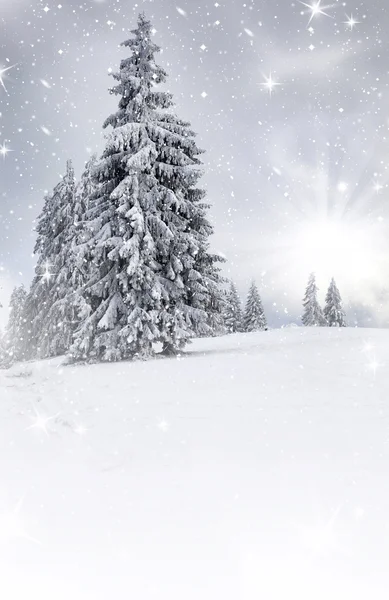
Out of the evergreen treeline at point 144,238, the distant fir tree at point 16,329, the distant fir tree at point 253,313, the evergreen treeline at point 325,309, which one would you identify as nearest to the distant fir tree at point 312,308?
the evergreen treeline at point 325,309

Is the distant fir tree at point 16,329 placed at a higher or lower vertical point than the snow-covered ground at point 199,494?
higher

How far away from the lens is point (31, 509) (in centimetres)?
414

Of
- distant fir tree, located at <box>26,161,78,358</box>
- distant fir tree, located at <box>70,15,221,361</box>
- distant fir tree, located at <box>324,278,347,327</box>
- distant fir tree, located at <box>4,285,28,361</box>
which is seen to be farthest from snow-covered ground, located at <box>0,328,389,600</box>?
distant fir tree, located at <box>324,278,347,327</box>

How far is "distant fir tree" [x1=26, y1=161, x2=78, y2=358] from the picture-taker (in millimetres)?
26125

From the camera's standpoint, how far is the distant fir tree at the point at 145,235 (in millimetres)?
13625

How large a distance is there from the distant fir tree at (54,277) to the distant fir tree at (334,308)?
42.8 metres

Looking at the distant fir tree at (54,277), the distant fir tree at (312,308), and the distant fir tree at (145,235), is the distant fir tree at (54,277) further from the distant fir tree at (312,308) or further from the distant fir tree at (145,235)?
the distant fir tree at (312,308)

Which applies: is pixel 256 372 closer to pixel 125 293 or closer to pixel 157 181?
pixel 125 293

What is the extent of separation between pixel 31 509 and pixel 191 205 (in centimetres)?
1257

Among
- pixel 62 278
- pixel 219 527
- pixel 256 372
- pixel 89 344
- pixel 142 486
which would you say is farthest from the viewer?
pixel 62 278

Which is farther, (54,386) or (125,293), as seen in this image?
(125,293)

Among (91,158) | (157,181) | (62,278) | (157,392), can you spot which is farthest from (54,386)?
(91,158)

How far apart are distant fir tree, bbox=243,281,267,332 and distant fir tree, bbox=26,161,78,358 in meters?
34.4

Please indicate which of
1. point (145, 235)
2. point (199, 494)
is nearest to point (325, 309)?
point (145, 235)
